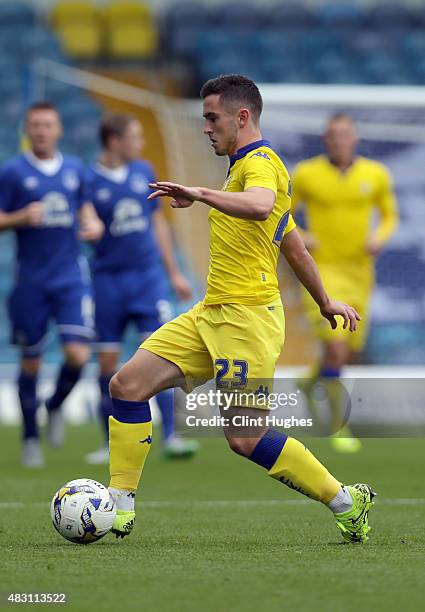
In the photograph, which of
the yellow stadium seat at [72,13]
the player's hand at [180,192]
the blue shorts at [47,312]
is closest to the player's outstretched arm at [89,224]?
the blue shorts at [47,312]

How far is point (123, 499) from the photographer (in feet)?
20.0

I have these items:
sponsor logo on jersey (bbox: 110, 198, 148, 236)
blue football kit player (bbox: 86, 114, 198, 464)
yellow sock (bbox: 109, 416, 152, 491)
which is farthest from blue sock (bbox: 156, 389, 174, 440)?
yellow sock (bbox: 109, 416, 152, 491)

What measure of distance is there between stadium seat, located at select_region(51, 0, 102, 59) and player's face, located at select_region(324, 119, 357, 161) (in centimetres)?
1114

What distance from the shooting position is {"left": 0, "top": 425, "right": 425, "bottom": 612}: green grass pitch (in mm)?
4637

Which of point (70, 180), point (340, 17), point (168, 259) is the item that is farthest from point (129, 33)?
point (70, 180)

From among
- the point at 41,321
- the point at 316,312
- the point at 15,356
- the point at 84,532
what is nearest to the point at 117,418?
the point at 84,532

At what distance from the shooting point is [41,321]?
10.2 meters

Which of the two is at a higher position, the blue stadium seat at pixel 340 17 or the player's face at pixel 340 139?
the blue stadium seat at pixel 340 17

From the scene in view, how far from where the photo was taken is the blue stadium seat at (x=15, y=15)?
21.6 meters

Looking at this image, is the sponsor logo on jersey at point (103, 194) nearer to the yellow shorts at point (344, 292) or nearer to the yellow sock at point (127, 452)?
the yellow shorts at point (344, 292)

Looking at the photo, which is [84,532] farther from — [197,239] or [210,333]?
[197,239]

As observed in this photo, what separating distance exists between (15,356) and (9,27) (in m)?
6.96

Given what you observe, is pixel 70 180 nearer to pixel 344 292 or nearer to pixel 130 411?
pixel 344 292

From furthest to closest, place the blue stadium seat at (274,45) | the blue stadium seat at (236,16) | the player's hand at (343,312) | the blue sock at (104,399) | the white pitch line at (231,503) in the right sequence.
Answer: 1. the blue stadium seat at (236,16)
2. the blue stadium seat at (274,45)
3. the blue sock at (104,399)
4. the white pitch line at (231,503)
5. the player's hand at (343,312)
